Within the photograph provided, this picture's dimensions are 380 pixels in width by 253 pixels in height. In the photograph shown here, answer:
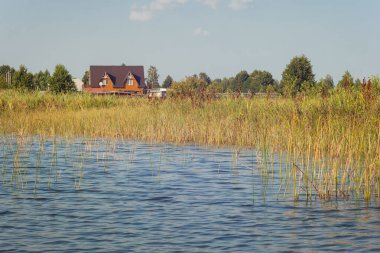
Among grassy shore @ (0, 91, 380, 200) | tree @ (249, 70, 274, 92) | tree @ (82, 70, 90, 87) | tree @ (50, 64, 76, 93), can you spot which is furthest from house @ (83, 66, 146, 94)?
grassy shore @ (0, 91, 380, 200)

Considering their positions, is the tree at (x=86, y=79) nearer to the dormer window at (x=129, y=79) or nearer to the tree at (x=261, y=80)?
the dormer window at (x=129, y=79)

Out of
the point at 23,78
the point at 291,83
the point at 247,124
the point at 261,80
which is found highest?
the point at 261,80

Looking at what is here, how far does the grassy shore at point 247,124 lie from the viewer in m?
11.7

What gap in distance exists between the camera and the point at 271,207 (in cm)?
944

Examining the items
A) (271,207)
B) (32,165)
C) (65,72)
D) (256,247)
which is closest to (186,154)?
(32,165)

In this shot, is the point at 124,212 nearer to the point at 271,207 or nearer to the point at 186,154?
the point at 271,207

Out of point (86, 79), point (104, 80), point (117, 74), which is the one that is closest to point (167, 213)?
point (104, 80)

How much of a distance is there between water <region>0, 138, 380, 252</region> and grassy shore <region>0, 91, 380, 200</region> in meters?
0.75

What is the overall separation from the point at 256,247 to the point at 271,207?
2314 millimetres

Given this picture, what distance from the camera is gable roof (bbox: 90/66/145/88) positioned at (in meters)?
89.8

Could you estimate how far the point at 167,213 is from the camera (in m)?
9.09

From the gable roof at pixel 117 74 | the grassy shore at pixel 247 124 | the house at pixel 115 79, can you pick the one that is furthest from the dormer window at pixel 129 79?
the grassy shore at pixel 247 124

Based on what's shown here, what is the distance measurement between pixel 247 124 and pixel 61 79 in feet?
157

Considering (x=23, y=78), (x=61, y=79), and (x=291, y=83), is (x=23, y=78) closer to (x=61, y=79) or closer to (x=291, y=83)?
(x=61, y=79)
